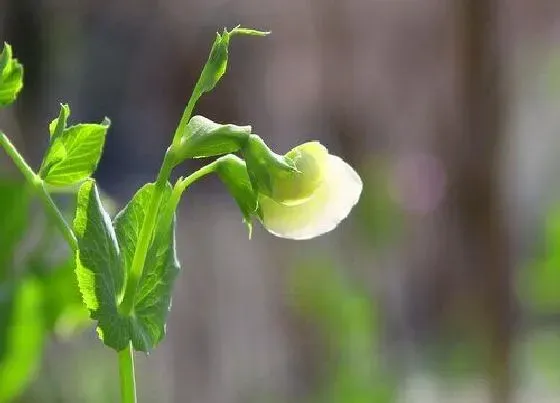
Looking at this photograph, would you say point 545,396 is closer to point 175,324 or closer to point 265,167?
point 175,324

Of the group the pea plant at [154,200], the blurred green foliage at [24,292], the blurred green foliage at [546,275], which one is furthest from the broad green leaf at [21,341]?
the blurred green foliage at [546,275]

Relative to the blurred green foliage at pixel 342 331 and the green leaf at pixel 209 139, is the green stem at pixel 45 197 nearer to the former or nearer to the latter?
the green leaf at pixel 209 139

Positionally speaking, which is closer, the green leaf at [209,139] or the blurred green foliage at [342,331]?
the green leaf at [209,139]

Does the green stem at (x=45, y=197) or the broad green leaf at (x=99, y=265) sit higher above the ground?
the green stem at (x=45, y=197)

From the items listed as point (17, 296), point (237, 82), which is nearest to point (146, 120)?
point (237, 82)

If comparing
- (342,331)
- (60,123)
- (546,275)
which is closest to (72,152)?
(60,123)

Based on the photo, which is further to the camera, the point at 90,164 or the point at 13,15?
the point at 13,15

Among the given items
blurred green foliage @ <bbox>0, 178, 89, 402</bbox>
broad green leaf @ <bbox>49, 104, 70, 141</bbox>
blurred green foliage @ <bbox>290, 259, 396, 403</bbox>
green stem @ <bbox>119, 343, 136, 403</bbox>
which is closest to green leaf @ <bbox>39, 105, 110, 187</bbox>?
broad green leaf @ <bbox>49, 104, 70, 141</bbox>
